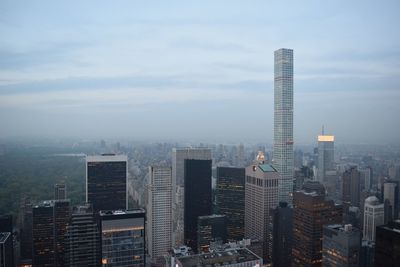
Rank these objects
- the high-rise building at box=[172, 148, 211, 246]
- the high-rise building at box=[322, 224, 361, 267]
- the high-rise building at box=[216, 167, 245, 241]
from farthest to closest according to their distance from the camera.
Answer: the high-rise building at box=[216, 167, 245, 241] → the high-rise building at box=[172, 148, 211, 246] → the high-rise building at box=[322, 224, 361, 267]

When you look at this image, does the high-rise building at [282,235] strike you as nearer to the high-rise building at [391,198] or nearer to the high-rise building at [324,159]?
the high-rise building at [324,159]

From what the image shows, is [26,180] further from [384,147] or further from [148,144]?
[384,147]

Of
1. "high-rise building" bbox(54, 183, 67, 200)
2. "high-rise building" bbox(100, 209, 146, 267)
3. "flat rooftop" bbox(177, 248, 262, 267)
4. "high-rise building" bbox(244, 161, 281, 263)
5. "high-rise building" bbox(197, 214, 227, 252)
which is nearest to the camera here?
Result: "flat rooftop" bbox(177, 248, 262, 267)

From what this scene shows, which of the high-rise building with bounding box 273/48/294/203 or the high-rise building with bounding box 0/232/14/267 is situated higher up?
the high-rise building with bounding box 273/48/294/203

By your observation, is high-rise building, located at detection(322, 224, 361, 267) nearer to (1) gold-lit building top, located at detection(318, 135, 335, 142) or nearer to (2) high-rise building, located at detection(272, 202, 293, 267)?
(1) gold-lit building top, located at detection(318, 135, 335, 142)

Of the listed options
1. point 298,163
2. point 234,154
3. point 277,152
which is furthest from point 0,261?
point 277,152

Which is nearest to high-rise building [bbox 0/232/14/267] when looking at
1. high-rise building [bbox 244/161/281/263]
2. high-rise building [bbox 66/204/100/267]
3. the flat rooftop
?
high-rise building [bbox 66/204/100/267]
